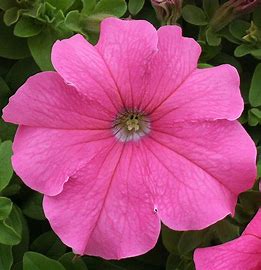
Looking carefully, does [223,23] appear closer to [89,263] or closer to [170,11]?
[170,11]

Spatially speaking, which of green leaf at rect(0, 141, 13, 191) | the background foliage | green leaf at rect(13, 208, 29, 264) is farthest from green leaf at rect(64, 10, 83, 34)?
green leaf at rect(13, 208, 29, 264)

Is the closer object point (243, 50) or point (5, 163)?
point (5, 163)

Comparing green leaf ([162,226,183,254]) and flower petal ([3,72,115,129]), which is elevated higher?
→ flower petal ([3,72,115,129])

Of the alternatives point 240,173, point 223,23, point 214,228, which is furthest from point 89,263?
point 223,23

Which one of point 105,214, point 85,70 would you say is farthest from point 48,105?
point 105,214

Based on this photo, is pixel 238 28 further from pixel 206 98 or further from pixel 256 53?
pixel 206 98

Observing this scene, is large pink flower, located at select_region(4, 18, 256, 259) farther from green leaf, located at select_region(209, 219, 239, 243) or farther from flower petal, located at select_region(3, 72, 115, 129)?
green leaf, located at select_region(209, 219, 239, 243)

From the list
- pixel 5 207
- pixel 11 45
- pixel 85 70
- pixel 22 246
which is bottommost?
pixel 22 246
